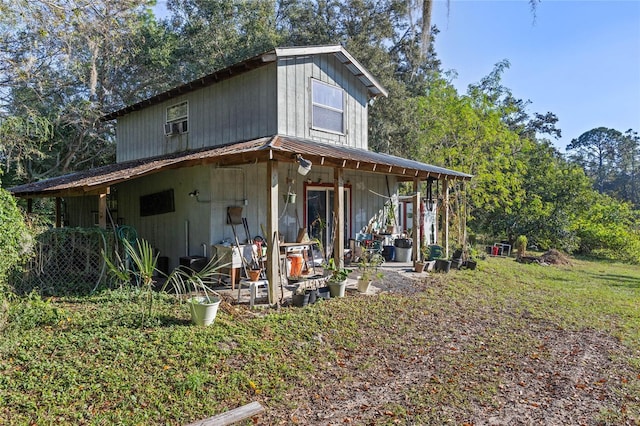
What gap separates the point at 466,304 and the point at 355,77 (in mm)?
6551

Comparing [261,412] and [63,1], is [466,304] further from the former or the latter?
[63,1]

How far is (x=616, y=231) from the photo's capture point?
17.0 metres

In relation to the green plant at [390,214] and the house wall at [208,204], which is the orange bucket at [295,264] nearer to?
the house wall at [208,204]

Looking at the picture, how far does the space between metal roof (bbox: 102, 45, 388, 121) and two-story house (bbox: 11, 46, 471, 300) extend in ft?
0.09

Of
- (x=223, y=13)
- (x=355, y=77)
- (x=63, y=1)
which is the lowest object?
(x=63, y=1)

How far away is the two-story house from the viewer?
711cm

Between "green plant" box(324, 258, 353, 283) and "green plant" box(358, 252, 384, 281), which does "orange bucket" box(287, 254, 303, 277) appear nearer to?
"green plant" box(324, 258, 353, 283)

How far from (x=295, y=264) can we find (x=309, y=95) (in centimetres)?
399

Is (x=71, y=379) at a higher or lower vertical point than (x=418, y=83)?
lower


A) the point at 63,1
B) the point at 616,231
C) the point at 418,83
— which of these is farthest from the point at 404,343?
the point at 418,83

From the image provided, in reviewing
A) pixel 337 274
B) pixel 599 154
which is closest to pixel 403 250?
pixel 337 274

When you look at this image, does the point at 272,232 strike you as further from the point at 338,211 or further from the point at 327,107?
the point at 327,107

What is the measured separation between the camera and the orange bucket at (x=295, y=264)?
Result: 7.79 metres

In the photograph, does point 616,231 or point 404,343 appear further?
point 616,231
